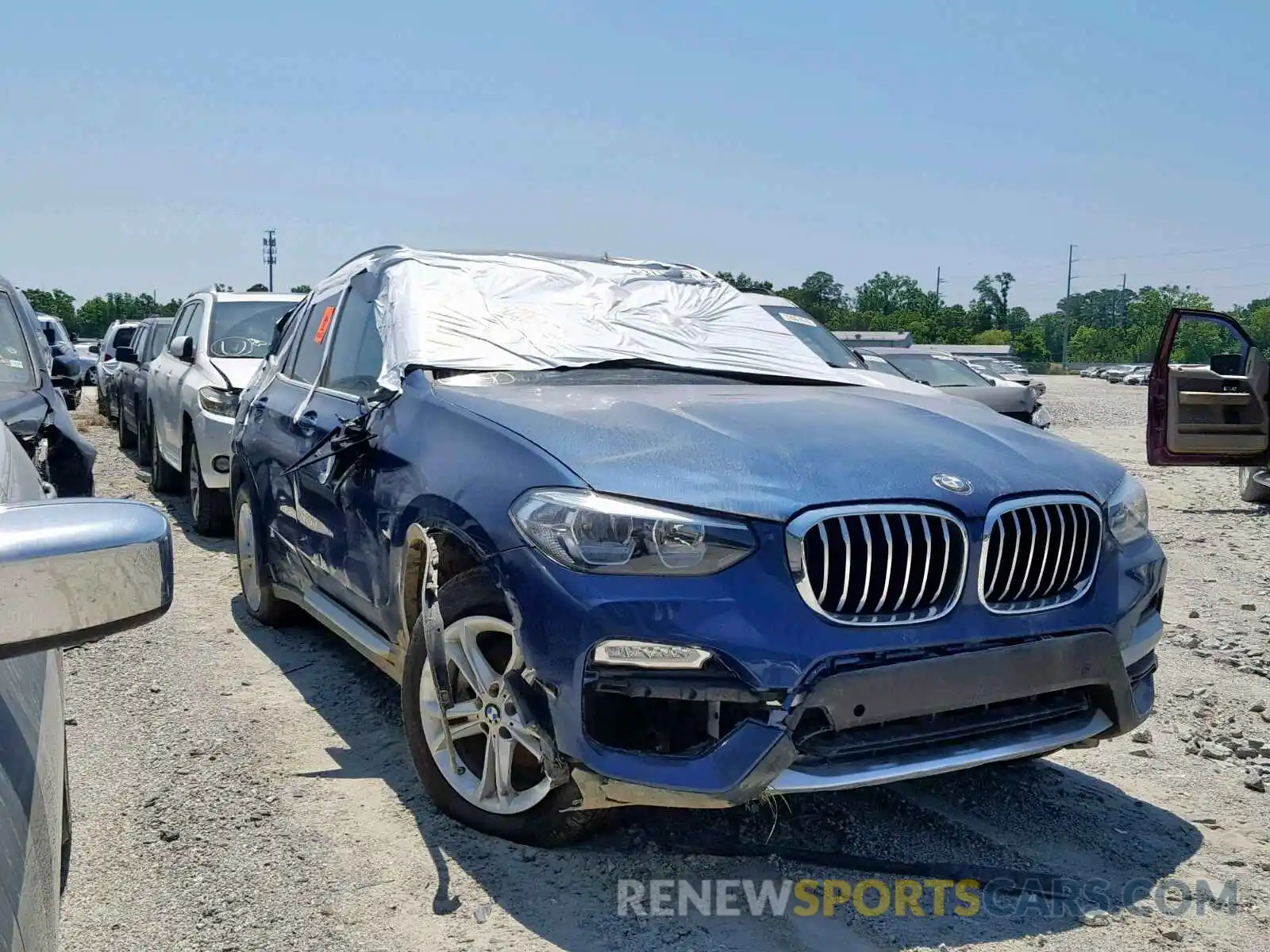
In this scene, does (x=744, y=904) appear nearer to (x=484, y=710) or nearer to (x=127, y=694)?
(x=484, y=710)

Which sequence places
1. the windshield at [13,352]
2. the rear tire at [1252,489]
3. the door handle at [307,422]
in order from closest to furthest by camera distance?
the door handle at [307,422] → the windshield at [13,352] → the rear tire at [1252,489]

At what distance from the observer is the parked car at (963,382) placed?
13.9 meters

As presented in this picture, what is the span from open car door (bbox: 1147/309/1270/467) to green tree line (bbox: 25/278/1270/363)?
7576 cm

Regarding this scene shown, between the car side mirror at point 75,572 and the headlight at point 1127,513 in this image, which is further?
the headlight at point 1127,513

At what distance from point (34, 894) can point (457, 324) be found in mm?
2950

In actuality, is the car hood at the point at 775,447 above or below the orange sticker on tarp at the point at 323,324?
below

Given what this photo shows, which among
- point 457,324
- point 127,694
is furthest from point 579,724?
point 127,694

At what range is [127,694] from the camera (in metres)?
4.75

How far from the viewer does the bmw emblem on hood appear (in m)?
3.03

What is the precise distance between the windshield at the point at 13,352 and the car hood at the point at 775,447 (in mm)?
3071

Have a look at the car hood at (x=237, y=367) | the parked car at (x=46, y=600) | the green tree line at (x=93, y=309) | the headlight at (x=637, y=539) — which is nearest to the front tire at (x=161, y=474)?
the car hood at (x=237, y=367)

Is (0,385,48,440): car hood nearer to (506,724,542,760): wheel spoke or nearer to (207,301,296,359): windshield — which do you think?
(506,724,542,760): wheel spoke

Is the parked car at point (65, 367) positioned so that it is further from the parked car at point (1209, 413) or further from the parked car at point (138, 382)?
the parked car at point (1209, 413)

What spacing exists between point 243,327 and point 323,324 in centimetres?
479
